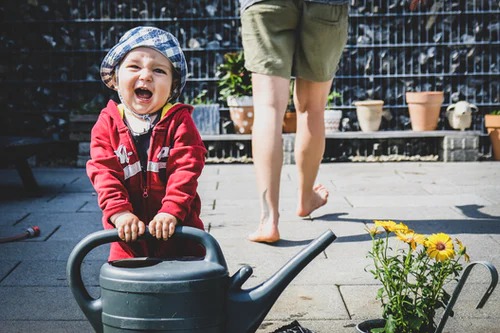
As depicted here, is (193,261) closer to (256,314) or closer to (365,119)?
(256,314)

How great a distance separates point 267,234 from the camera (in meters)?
3.55

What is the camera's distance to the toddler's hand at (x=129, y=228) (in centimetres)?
191

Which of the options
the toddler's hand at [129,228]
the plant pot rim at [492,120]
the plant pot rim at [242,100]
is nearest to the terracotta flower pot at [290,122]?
the plant pot rim at [242,100]

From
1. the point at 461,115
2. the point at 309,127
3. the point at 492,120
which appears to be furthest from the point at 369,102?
the point at 309,127

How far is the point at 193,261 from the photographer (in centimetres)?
189

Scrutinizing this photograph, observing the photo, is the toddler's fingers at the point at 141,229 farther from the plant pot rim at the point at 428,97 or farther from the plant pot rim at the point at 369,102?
the plant pot rim at the point at 428,97

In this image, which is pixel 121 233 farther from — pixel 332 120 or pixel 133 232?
pixel 332 120

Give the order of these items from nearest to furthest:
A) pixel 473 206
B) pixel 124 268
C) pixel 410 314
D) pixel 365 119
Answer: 1. pixel 124 268
2. pixel 410 314
3. pixel 473 206
4. pixel 365 119

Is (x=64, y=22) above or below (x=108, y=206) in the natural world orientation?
above

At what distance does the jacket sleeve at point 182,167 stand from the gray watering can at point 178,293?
17 centimetres

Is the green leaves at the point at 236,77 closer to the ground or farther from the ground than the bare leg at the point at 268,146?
farther from the ground

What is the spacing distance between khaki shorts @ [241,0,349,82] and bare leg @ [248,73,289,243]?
68mm

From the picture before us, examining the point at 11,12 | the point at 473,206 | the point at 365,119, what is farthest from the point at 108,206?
the point at 11,12

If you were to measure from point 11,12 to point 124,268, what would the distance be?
6494 mm
